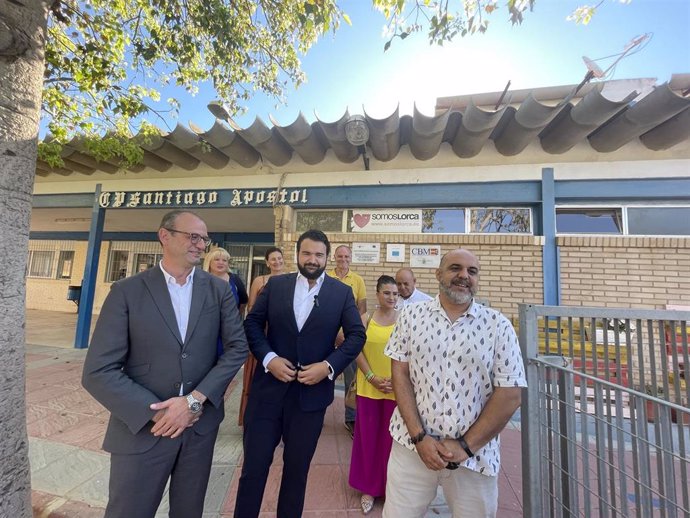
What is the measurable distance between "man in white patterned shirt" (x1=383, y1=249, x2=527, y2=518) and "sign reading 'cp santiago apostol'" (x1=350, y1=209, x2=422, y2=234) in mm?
3546

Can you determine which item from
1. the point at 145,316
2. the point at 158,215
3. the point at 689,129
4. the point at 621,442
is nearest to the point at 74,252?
the point at 158,215

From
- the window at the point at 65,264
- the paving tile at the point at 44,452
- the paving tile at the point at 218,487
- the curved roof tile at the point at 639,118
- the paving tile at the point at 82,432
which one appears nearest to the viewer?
the paving tile at the point at 218,487

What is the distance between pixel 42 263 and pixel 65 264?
1.20m

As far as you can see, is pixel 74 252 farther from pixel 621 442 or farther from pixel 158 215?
pixel 621 442

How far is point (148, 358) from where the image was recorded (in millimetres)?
1598

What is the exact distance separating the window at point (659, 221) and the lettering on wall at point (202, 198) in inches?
202

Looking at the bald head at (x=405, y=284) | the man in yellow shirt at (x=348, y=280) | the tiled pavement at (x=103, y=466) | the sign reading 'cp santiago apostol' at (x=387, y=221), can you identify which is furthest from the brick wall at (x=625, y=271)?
the man in yellow shirt at (x=348, y=280)

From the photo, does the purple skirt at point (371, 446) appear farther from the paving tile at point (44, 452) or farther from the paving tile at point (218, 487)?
the paving tile at point (44, 452)

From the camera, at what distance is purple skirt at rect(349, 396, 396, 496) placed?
2.44 m

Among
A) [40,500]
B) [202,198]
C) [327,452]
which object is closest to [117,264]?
[202,198]

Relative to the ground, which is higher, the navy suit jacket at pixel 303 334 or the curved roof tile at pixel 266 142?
the curved roof tile at pixel 266 142

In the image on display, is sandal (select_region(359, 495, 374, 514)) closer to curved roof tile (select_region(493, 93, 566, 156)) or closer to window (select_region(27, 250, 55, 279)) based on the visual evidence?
curved roof tile (select_region(493, 93, 566, 156))

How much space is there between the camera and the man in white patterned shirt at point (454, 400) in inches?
61.7

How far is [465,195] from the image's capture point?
511 cm
